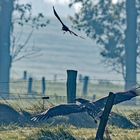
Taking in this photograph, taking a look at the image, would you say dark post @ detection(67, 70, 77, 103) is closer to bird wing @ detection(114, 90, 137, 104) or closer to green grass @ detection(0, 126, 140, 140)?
green grass @ detection(0, 126, 140, 140)

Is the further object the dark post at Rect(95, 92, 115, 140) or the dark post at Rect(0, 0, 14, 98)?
the dark post at Rect(0, 0, 14, 98)

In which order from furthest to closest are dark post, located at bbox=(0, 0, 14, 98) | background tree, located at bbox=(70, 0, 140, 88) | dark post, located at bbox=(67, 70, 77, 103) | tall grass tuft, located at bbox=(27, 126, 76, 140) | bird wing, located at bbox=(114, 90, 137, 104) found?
background tree, located at bbox=(70, 0, 140, 88), dark post, located at bbox=(0, 0, 14, 98), dark post, located at bbox=(67, 70, 77, 103), bird wing, located at bbox=(114, 90, 137, 104), tall grass tuft, located at bbox=(27, 126, 76, 140)

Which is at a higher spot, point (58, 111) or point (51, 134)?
point (58, 111)

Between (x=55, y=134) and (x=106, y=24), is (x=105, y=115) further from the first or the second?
(x=106, y=24)

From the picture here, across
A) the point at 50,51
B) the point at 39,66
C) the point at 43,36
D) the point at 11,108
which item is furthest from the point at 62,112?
the point at 43,36

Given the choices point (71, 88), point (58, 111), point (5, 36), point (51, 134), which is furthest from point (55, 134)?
point (5, 36)

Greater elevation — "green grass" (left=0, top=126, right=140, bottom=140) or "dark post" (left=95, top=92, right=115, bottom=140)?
"dark post" (left=95, top=92, right=115, bottom=140)

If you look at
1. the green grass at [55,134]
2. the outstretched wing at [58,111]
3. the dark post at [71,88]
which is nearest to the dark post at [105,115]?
the green grass at [55,134]

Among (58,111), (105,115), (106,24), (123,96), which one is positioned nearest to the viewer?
(105,115)

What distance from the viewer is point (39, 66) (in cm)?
9244

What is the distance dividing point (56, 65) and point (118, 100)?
274 feet

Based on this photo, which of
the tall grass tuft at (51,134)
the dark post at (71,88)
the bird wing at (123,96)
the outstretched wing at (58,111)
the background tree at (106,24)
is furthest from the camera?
the background tree at (106,24)

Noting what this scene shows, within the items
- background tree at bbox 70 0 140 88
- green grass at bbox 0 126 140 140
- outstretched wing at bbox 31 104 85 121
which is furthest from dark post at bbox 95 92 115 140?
background tree at bbox 70 0 140 88

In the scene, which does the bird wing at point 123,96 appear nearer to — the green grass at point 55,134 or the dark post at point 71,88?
the green grass at point 55,134
